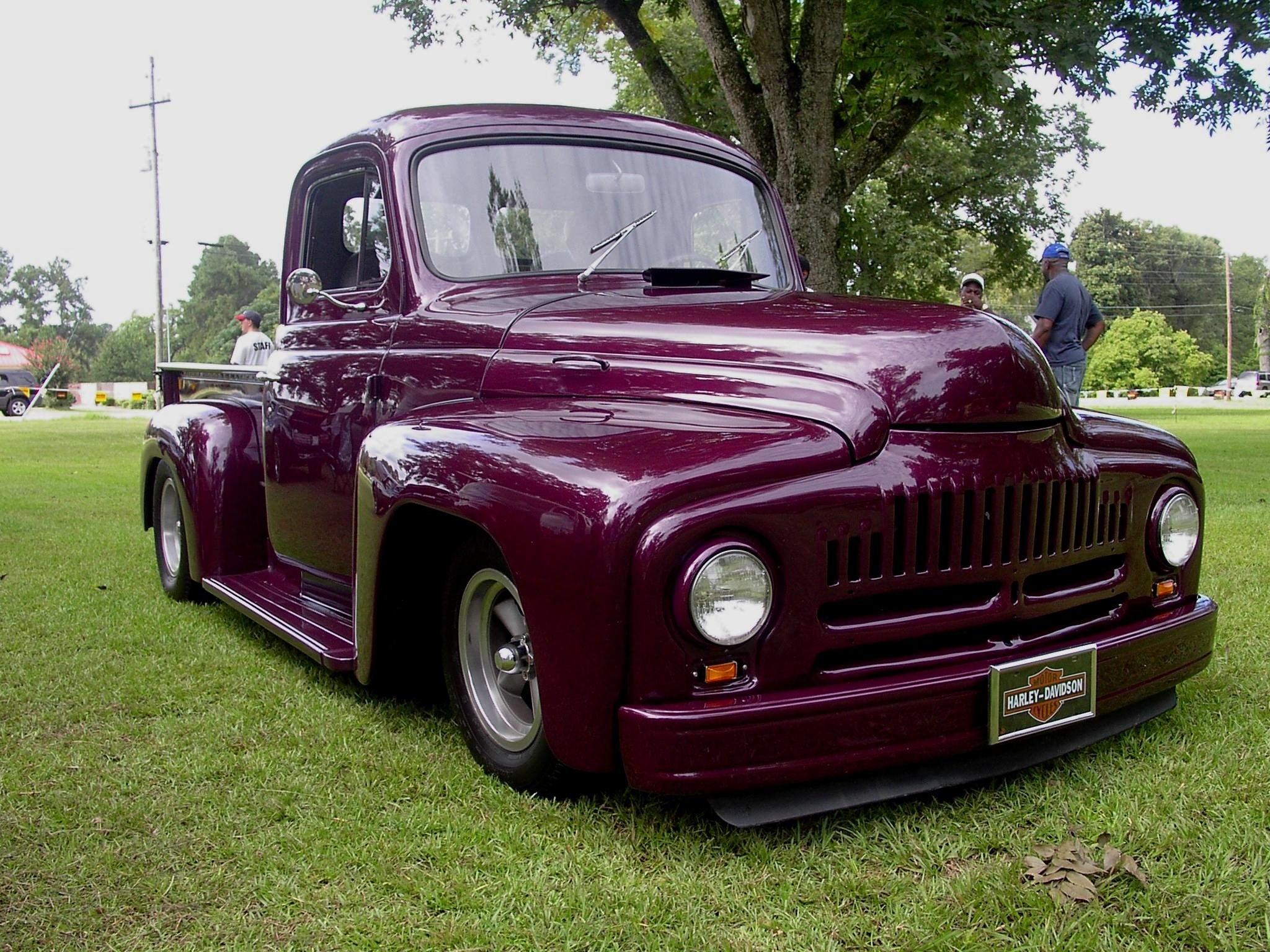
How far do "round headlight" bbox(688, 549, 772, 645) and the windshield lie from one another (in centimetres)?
163

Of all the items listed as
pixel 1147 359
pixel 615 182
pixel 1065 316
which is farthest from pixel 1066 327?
pixel 1147 359

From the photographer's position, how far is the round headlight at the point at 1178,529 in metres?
3.20

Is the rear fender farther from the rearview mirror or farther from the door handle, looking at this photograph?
the door handle

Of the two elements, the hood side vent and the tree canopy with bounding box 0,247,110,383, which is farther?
the tree canopy with bounding box 0,247,110,383

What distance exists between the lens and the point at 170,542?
5.73 metres

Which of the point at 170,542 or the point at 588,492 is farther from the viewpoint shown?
the point at 170,542

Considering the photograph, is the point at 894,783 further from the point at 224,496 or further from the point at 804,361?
the point at 224,496

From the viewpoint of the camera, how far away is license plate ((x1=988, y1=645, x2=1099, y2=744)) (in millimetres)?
2646

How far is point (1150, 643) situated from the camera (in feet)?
9.96

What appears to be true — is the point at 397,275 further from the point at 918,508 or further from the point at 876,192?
the point at 876,192

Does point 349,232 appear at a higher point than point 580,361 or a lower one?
higher

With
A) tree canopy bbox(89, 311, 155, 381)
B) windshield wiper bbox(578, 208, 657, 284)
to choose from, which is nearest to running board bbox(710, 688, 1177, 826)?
windshield wiper bbox(578, 208, 657, 284)

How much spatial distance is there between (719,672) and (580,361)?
43.0 inches

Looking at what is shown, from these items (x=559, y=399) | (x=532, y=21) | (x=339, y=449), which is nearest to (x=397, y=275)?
(x=339, y=449)
